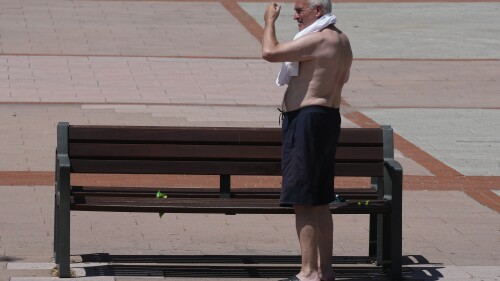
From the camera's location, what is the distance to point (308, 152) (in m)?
6.44

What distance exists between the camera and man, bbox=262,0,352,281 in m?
6.40

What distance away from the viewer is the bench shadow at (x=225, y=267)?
7051 millimetres

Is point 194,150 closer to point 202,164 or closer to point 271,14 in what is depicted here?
point 202,164

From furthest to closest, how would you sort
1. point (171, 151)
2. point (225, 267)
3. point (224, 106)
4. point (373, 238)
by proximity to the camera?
point (224, 106) < point (373, 238) < point (225, 267) < point (171, 151)

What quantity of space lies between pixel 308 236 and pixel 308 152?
49 centimetres

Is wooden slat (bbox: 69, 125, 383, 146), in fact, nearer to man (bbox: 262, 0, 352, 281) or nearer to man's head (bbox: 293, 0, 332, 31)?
man (bbox: 262, 0, 352, 281)

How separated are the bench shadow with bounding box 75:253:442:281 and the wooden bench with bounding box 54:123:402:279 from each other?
19cm

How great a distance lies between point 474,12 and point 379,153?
17634 mm

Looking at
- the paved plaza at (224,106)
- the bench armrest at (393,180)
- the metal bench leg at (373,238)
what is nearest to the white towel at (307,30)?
the bench armrest at (393,180)

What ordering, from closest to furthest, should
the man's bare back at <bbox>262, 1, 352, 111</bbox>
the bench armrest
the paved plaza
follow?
1. the man's bare back at <bbox>262, 1, 352, 111</bbox>
2. the bench armrest
3. the paved plaza

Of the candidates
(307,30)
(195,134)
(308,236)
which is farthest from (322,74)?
(195,134)

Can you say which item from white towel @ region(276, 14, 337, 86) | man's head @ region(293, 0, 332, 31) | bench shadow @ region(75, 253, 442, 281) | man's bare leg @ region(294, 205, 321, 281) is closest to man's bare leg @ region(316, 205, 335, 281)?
man's bare leg @ region(294, 205, 321, 281)

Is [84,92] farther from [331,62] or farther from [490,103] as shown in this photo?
[331,62]

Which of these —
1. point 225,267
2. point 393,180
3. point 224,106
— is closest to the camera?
point 393,180
